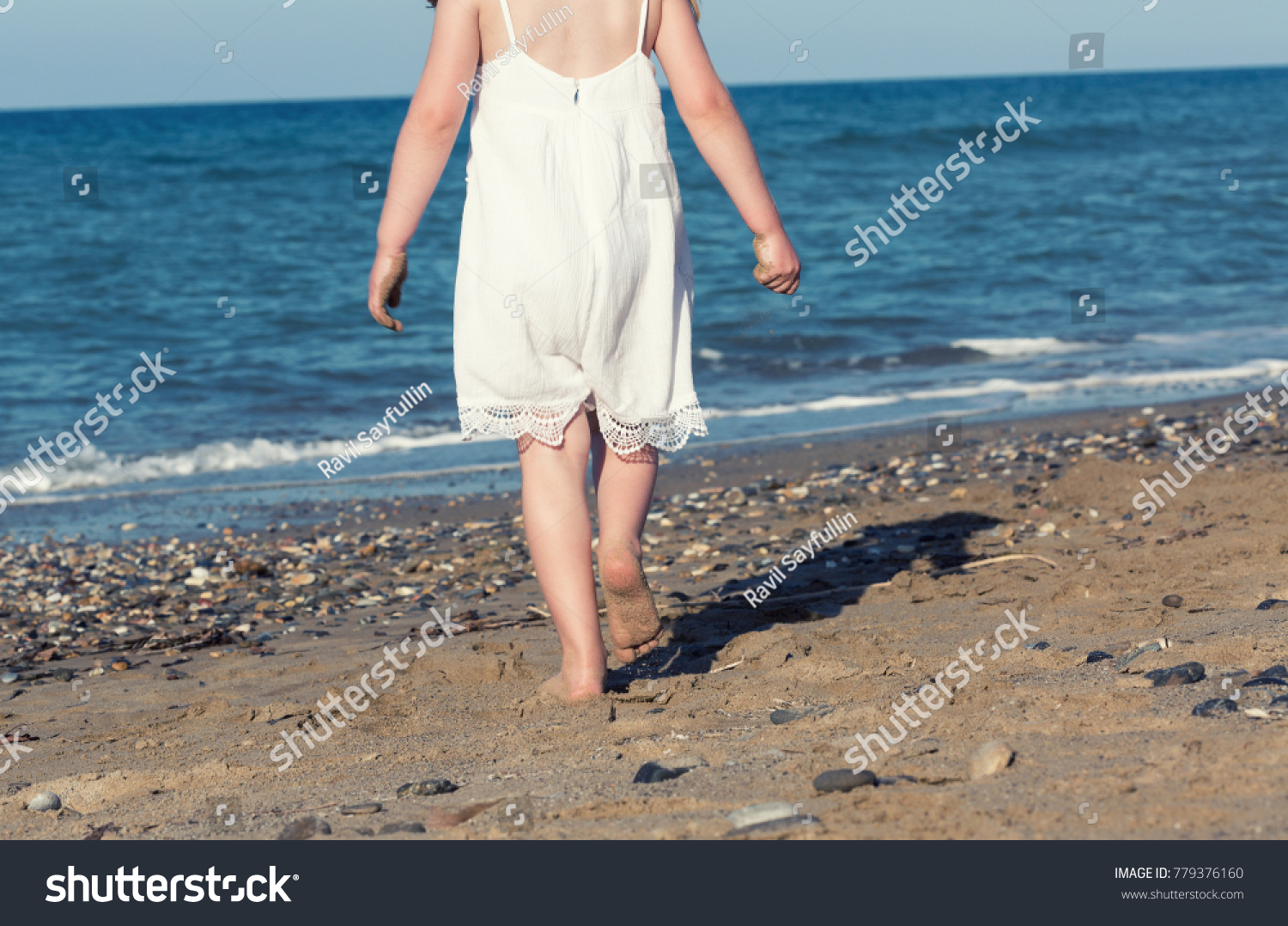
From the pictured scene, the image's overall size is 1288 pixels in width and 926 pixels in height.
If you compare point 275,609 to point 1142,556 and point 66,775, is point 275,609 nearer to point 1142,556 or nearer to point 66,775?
point 66,775

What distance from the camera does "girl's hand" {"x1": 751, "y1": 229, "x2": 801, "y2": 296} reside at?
277 centimetres

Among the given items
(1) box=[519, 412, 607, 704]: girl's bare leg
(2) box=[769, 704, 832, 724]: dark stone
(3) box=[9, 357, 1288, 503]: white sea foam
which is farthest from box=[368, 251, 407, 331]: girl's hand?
(3) box=[9, 357, 1288, 503]: white sea foam

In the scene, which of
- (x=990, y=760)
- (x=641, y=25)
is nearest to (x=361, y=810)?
(x=990, y=760)

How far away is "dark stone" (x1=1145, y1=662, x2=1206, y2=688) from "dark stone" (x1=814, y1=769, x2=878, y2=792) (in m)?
0.73

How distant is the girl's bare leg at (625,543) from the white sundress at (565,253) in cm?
14

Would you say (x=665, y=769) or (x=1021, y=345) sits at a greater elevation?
(x=665, y=769)

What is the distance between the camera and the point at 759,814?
1.89 meters

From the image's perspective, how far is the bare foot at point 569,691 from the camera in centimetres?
282

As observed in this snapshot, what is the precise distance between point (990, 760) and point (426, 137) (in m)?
1.79

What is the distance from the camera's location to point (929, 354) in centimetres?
1085

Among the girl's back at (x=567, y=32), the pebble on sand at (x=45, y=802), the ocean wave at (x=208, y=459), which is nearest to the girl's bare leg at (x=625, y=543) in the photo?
the girl's back at (x=567, y=32)

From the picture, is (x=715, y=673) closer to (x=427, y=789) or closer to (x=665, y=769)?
(x=665, y=769)

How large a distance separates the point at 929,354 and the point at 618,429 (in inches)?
336
